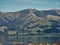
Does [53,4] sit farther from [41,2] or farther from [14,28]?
[14,28]

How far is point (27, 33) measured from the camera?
4.52 meters

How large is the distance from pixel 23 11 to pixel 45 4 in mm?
529

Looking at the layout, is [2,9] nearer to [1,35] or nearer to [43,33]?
[1,35]

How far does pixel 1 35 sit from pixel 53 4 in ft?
4.56

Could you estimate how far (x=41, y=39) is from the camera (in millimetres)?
4496

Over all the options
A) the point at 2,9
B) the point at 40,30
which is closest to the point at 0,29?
the point at 2,9

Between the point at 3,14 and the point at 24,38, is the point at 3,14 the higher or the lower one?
the higher one

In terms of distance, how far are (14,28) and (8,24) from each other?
0.17 meters

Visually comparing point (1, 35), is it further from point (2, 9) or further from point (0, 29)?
point (2, 9)

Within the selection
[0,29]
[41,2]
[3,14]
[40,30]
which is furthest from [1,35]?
[41,2]

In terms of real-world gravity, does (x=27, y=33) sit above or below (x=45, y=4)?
below

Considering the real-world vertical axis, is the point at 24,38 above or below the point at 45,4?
below

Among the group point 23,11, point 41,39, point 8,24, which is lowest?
point 41,39

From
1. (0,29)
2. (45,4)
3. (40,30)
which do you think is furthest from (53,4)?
(0,29)
